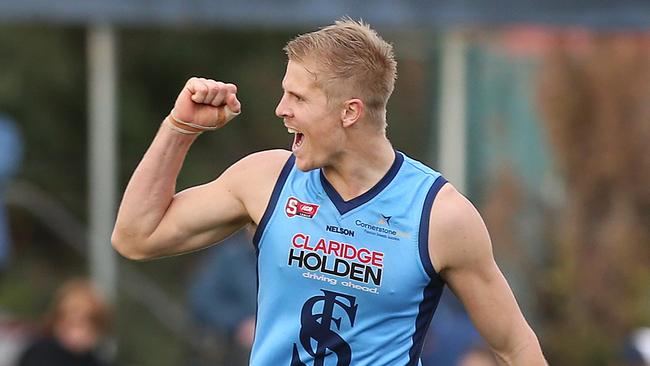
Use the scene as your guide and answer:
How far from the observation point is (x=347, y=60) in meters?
4.06

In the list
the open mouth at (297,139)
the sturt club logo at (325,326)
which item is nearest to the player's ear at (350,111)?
the open mouth at (297,139)

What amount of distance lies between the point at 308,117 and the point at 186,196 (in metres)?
0.54

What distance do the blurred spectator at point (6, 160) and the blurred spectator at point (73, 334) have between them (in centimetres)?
137

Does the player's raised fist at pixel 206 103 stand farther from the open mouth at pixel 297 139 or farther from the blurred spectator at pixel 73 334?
the blurred spectator at pixel 73 334

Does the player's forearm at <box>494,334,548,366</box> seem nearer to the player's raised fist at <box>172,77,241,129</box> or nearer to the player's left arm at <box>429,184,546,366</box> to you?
the player's left arm at <box>429,184,546,366</box>

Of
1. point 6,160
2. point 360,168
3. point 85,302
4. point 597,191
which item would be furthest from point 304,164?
point 597,191

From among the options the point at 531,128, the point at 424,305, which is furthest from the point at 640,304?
the point at 424,305

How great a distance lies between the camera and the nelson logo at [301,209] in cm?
417

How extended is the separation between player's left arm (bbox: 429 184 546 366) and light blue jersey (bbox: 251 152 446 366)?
38 millimetres

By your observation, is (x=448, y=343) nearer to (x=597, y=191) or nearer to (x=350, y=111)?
(x=597, y=191)

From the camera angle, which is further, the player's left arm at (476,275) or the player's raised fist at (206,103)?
the player's raised fist at (206,103)

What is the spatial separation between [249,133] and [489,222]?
232cm

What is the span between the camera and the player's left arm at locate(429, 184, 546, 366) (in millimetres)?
4074

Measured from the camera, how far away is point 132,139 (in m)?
10.8
